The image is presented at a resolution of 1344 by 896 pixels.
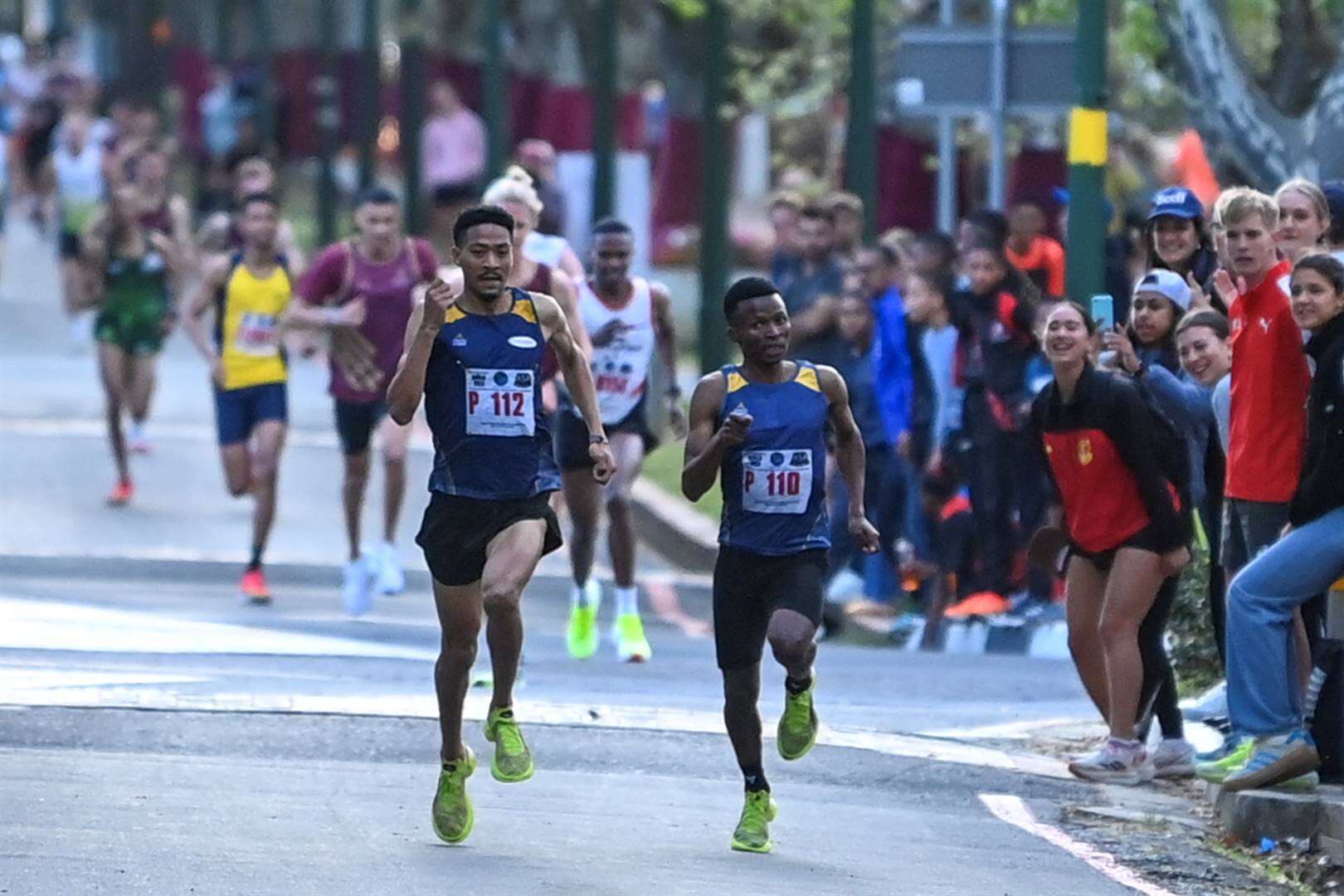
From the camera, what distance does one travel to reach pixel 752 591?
960 centimetres

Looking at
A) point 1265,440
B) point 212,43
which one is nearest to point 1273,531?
point 1265,440

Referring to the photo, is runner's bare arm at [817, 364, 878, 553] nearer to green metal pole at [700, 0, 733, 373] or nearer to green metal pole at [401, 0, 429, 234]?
green metal pole at [700, 0, 733, 373]

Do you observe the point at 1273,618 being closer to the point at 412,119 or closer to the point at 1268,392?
the point at 1268,392

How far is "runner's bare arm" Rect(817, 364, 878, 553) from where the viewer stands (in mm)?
9625

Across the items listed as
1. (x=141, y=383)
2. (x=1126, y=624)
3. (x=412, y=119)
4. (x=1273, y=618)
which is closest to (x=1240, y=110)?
(x=1126, y=624)

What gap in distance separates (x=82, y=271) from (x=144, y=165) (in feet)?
7.92

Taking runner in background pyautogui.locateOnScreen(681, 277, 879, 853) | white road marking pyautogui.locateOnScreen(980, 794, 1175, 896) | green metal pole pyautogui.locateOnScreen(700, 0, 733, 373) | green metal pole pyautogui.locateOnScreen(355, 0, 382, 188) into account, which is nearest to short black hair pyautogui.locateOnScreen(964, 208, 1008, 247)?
white road marking pyautogui.locateOnScreen(980, 794, 1175, 896)

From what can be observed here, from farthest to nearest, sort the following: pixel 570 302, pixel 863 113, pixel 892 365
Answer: pixel 863 113 < pixel 892 365 < pixel 570 302

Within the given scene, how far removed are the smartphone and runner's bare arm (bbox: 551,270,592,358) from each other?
7.34 feet

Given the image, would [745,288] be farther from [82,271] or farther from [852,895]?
[82,271]

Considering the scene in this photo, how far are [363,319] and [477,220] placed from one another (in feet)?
18.5

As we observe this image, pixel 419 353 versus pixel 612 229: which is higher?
pixel 612 229

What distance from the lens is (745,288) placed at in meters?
9.49

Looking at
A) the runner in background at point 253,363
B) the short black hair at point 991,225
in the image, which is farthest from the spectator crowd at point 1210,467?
the runner in background at point 253,363
